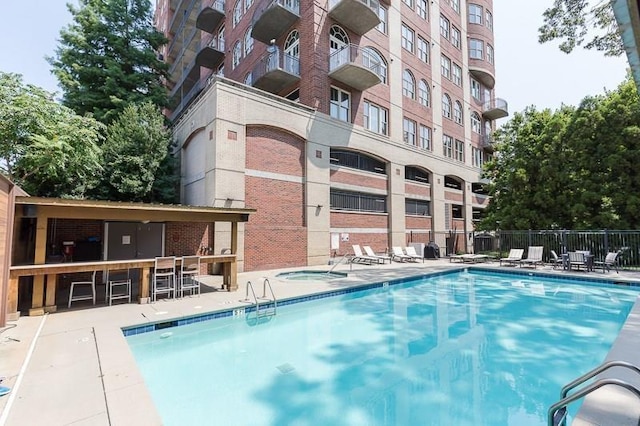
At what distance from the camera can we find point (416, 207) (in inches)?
894

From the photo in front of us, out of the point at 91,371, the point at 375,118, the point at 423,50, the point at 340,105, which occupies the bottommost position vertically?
the point at 91,371

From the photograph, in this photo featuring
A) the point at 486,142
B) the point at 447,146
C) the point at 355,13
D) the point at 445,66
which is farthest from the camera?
the point at 486,142

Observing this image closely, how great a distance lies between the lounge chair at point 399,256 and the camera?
18.3m

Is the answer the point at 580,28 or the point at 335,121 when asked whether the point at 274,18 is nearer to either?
the point at 335,121

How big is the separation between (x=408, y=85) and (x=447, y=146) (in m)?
6.28

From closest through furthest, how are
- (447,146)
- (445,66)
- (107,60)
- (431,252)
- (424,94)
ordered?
(107,60) < (431,252) < (424,94) < (447,146) < (445,66)

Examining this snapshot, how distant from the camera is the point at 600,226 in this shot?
1627cm

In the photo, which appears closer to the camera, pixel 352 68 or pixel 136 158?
pixel 136 158

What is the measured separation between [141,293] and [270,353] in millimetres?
4230

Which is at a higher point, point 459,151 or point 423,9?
point 423,9

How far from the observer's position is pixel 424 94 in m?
23.8

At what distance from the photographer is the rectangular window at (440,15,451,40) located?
25.7 m

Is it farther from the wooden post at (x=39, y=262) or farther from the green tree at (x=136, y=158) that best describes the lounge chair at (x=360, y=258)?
the wooden post at (x=39, y=262)

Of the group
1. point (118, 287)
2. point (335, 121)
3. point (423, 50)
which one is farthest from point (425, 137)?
point (118, 287)
